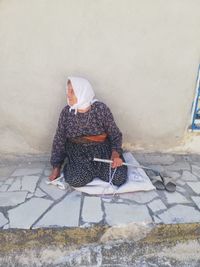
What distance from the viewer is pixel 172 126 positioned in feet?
11.6

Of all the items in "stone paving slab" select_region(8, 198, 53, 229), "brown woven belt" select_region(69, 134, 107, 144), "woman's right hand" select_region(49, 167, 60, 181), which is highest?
"brown woven belt" select_region(69, 134, 107, 144)

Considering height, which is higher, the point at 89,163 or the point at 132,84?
the point at 132,84

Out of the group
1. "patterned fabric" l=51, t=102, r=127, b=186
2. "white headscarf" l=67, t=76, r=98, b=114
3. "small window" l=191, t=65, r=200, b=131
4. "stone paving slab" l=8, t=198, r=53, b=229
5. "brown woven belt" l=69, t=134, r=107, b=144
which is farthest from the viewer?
"small window" l=191, t=65, r=200, b=131

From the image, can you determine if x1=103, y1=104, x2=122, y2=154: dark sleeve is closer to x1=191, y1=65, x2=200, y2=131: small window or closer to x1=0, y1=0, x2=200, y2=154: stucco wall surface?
x1=0, y1=0, x2=200, y2=154: stucco wall surface

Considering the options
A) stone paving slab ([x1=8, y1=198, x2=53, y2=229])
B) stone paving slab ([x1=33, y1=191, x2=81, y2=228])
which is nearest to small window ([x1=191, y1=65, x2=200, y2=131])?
stone paving slab ([x1=33, y1=191, x2=81, y2=228])

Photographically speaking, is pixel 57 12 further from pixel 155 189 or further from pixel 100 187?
pixel 155 189

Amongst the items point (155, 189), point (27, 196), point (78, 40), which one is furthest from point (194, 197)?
point (78, 40)

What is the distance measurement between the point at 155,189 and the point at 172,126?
918 mm

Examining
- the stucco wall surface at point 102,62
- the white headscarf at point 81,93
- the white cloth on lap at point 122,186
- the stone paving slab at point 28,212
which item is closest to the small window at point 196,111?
the stucco wall surface at point 102,62

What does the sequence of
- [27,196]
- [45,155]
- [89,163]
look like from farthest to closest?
[45,155] → [89,163] → [27,196]

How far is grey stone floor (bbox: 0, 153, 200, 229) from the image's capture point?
2.48 m

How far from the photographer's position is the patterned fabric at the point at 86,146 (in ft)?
9.63

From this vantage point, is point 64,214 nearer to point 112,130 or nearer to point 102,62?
point 112,130

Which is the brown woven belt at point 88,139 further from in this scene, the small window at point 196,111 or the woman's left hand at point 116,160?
the small window at point 196,111
